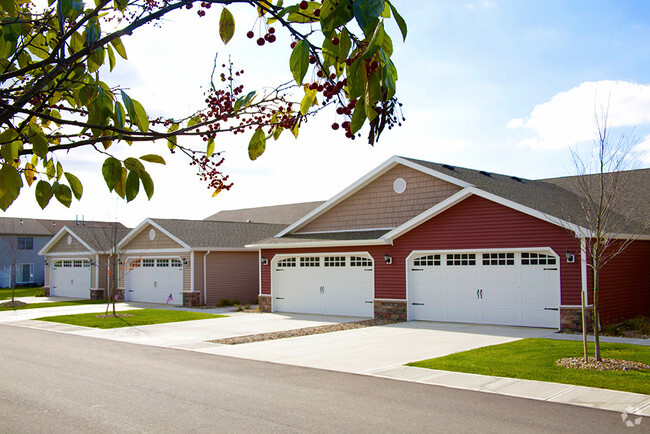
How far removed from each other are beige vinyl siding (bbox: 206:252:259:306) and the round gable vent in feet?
35.2

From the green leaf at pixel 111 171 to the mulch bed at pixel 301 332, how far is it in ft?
43.7

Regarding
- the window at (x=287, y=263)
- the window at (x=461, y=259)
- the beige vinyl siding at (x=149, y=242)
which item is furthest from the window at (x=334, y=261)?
the beige vinyl siding at (x=149, y=242)

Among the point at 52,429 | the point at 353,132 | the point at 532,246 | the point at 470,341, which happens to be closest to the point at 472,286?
the point at 532,246

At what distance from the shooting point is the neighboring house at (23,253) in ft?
165

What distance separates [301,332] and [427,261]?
15.4ft

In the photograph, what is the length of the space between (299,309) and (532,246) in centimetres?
963

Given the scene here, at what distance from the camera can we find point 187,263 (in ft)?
91.5

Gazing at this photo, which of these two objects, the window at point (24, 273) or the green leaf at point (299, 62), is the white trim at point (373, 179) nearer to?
the green leaf at point (299, 62)

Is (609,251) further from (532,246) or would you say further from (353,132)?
(353,132)

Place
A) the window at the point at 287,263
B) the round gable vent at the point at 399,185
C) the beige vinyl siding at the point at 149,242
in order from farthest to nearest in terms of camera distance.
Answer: the beige vinyl siding at the point at 149,242, the window at the point at 287,263, the round gable vent at the point at 399,185

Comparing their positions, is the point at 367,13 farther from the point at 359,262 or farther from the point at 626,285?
the point at 359,262

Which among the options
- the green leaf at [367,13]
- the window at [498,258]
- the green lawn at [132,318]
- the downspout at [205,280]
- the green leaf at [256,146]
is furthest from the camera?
the downspout at [205,280]

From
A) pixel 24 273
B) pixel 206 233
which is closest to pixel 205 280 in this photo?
pixel 206 233

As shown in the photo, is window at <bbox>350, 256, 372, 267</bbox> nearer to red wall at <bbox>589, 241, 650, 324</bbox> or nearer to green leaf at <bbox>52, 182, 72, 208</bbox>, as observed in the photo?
red wall at <bbox>589, 241, 650, 324</bbox>
